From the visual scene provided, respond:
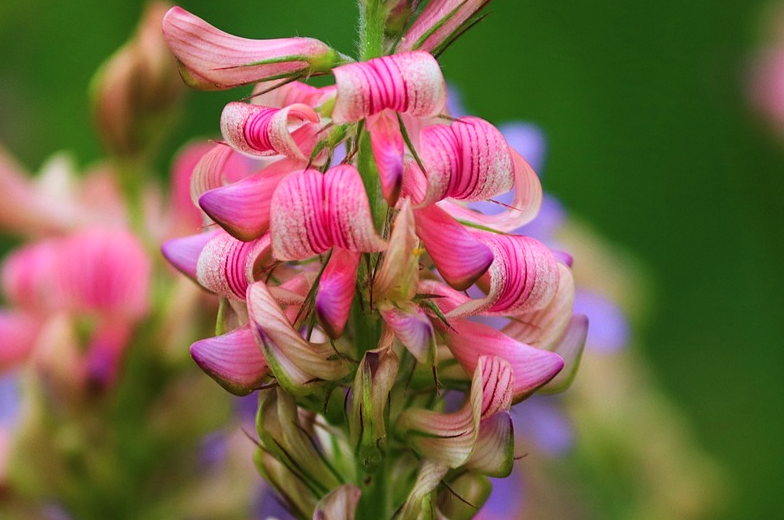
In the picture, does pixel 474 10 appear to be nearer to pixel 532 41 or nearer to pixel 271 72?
pixel 271 72

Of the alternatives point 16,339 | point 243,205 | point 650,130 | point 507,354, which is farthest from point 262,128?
point 650,130

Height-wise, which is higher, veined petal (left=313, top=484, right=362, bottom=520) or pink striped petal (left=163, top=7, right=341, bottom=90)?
pink striped petal (left=163, top=7, right=341, bottom=90)

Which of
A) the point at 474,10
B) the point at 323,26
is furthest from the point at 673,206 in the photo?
the point at 474,10

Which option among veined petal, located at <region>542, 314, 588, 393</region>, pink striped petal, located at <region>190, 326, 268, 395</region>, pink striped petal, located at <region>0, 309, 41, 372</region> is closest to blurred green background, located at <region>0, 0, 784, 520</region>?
pink striped petal, located at <region>0, 309, 41, 372</region>

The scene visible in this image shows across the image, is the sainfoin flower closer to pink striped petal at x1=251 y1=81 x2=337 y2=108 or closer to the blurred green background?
pink striped petal at x1=251 y1=81 x2=337 y2=108

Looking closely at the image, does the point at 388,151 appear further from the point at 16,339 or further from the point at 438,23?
the point at 16,339

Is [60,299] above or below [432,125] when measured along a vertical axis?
below
